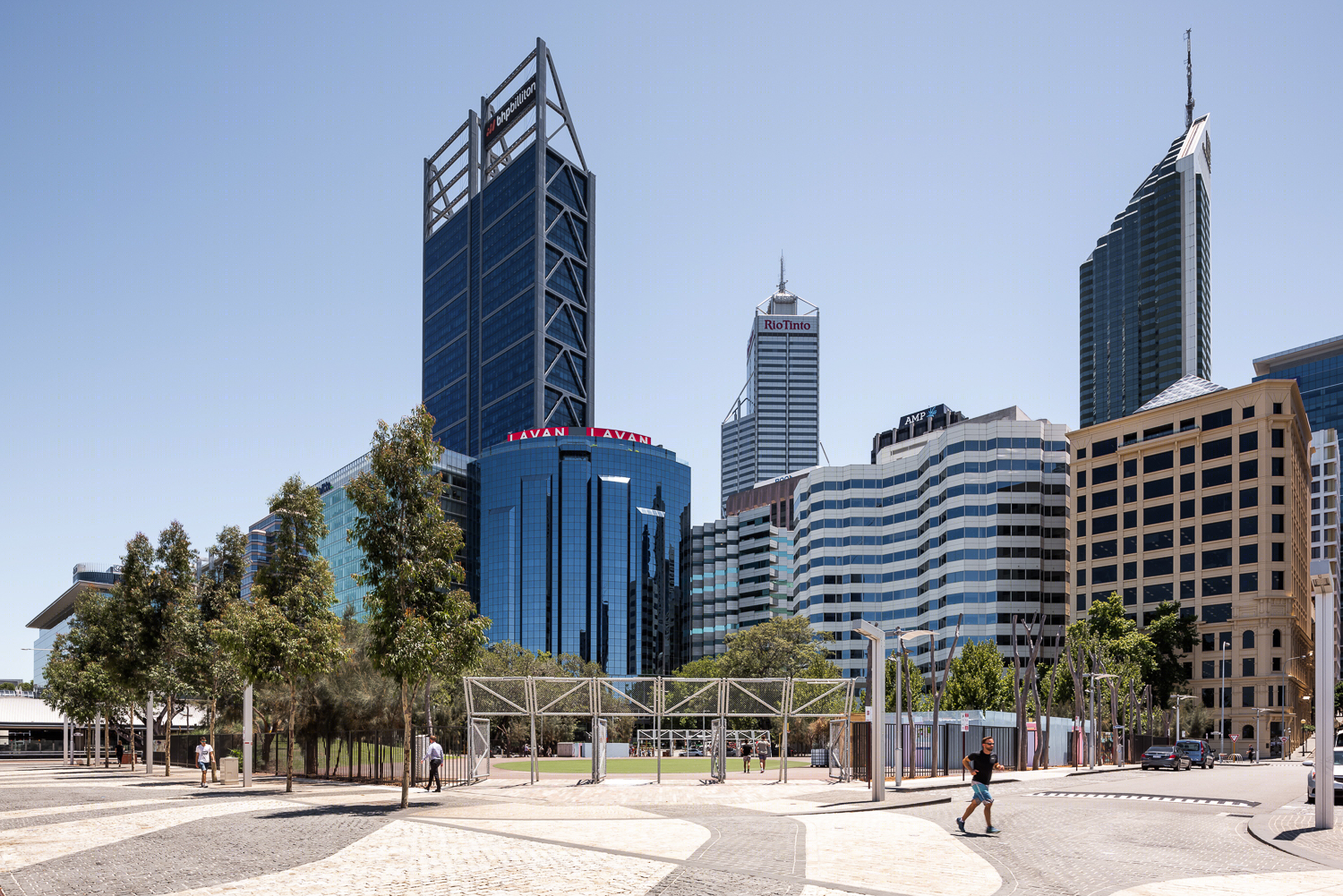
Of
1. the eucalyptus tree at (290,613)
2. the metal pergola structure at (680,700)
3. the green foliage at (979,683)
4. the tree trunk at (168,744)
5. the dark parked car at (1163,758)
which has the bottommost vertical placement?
the green foliage at (979,683)

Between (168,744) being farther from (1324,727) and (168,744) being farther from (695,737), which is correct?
(1324,727)

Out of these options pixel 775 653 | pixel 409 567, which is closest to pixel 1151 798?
pixel 409 567

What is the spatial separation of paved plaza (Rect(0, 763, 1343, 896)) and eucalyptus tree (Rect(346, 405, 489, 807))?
385 centimetres

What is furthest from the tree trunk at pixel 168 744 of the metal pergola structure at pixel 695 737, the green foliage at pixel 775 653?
the green foliage at pixel 775 653

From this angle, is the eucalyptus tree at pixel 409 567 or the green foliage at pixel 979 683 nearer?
the eucalyptus tree at pixel 409 567

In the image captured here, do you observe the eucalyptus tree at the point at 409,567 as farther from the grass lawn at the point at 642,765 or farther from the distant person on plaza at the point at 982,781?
the grass lawn at the point at 642,765

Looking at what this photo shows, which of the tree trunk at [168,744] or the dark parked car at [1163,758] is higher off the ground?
the tree trunk at [168,744]

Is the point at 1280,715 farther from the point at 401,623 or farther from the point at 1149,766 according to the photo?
the point at 401,623

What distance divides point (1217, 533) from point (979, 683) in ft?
131

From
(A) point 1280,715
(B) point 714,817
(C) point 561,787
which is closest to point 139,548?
(C) point 561,787

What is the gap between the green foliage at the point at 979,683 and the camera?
90625 millimetres

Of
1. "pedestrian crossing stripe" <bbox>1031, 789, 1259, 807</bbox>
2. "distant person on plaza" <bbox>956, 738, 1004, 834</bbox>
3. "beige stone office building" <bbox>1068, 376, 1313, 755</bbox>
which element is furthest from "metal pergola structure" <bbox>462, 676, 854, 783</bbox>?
"beige stone office building" <bbox>1068, 376, 1313, 755</bbox>

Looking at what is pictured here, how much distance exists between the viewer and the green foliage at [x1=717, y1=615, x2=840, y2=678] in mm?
110375

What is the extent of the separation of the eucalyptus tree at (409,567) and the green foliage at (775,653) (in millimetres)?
79504
